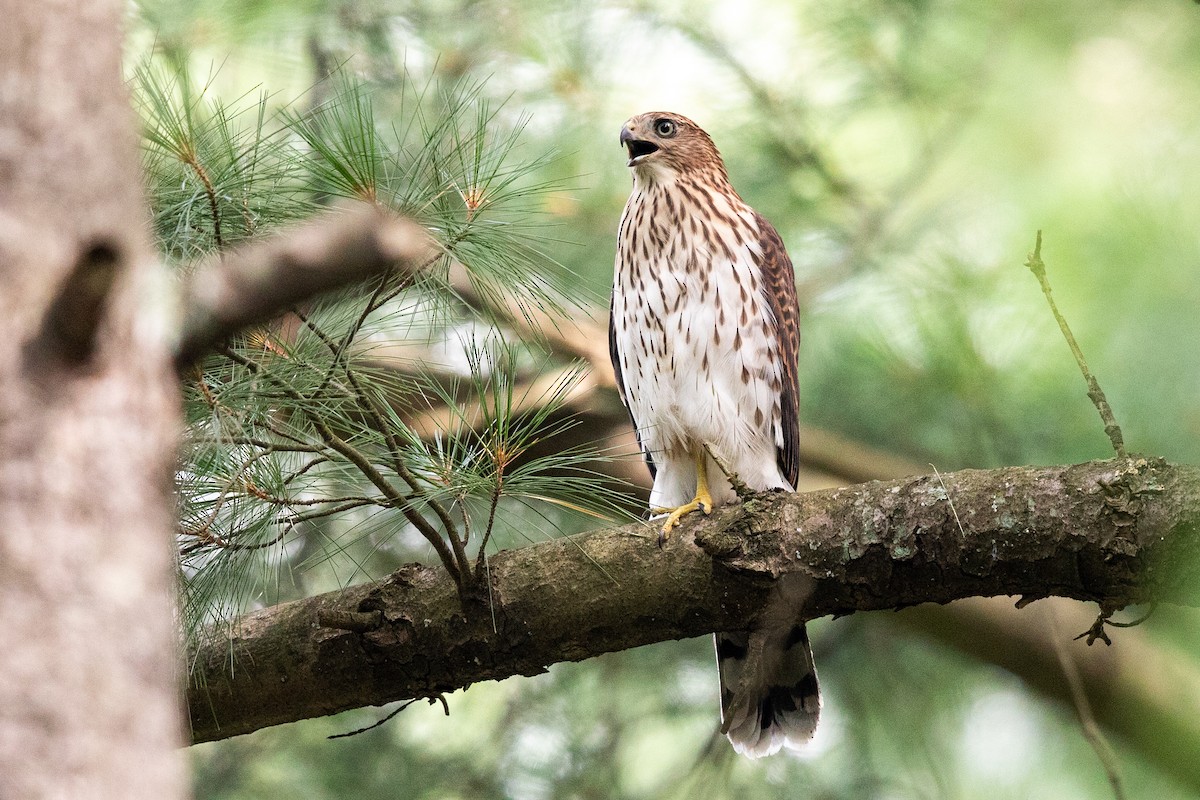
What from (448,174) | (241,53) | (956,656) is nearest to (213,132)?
(448,174)

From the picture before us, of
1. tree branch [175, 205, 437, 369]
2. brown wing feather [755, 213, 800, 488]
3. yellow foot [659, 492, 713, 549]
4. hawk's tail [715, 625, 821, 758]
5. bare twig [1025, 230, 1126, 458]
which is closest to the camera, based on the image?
tree branch [175, 205, 437, 369]

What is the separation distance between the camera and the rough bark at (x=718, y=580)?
7.61ft

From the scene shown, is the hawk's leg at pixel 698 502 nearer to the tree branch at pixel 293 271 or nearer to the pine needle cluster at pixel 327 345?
the pine needle cluster at pixel 327 345

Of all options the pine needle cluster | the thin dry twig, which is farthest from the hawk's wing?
the thin dry twig

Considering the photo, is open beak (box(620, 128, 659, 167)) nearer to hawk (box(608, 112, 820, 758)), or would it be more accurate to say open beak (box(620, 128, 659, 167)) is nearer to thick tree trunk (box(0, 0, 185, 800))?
hawk (box(608, 112, 820, 758))

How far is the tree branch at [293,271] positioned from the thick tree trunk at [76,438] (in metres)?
0.10

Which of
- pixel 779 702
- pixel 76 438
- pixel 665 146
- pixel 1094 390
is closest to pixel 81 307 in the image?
pixel 76 438

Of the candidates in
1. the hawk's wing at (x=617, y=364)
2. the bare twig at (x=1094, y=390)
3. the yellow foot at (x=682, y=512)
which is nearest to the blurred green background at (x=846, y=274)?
the hawk's wing at (x=617, y=364)

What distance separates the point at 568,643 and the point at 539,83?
3.00 metres

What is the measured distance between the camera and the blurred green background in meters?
4.26

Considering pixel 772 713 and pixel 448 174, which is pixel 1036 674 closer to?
pixel 772 713

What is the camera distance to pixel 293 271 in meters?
1.11

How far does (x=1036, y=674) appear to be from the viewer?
13.6 feet

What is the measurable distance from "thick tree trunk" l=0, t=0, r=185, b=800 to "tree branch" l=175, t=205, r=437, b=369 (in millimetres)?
98
